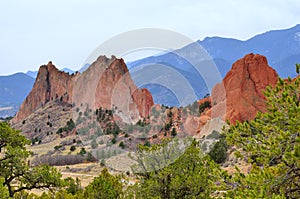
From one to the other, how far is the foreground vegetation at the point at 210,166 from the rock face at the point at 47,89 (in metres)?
88.8

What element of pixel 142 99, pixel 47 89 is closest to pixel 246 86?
pixel 142 99

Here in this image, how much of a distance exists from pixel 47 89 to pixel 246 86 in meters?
69.7

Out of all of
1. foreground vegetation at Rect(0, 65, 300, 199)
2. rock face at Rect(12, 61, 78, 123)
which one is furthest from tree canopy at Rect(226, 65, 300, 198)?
rock face at Rect(12, 61, 78, 123)

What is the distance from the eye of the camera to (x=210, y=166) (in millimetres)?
8133

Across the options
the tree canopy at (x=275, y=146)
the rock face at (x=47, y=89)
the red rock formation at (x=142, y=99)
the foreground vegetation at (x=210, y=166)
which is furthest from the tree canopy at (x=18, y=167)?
the rock face at (x=47, y=89)

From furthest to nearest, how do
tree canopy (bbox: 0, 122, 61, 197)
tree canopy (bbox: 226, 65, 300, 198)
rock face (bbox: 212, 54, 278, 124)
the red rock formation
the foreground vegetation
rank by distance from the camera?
rock face (bbox: 212, 54, 278, 124) → the red rock formation → tree canopy (bbox: 0, 122, 61, 197) → the foreground vegetation → tree canopy (bbox: 226, 65, 300, 198)

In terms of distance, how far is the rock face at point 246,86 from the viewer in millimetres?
54438

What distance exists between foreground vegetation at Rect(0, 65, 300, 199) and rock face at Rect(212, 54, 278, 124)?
4159cm

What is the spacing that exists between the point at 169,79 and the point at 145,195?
869 cm

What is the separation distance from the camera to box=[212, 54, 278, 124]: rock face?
2143 inches

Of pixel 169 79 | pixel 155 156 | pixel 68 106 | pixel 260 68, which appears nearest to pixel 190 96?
pixel 169 79

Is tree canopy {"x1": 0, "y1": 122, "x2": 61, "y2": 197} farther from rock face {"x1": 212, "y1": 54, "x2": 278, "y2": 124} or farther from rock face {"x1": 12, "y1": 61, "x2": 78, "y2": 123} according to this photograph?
rock face {"x1": 12, "y1": 61, "x2": 78, "y2": 123}

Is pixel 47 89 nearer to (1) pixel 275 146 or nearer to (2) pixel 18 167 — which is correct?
(2) pixel 18 167

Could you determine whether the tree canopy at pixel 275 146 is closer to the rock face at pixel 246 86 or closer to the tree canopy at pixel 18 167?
the tree canopy at pixel 18 167
